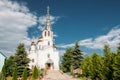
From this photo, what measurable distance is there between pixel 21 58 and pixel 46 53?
28.5m

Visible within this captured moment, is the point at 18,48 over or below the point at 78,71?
over

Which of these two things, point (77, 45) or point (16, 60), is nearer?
point (16, 60)

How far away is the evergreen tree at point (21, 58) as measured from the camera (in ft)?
135

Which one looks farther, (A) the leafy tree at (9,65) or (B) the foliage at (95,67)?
(A) the leafy tree at (9,65)

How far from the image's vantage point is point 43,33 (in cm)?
7206

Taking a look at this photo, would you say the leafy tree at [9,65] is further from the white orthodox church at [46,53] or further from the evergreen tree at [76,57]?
the white orthodox church at [46,53]

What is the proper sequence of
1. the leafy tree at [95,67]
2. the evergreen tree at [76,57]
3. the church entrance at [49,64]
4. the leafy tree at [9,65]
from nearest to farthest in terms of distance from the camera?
1. the leafy tree at [95,67]
2. the leafy tree at [9,65]
3. the evergreen tree at [76,57]
4. the church entrance at [49,64]

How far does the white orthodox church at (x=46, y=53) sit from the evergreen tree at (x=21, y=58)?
87.4 feet

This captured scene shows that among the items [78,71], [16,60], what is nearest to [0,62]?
[16,60]

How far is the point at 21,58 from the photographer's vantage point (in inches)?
1646

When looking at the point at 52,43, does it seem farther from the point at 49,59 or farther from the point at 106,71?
the point at 106,71

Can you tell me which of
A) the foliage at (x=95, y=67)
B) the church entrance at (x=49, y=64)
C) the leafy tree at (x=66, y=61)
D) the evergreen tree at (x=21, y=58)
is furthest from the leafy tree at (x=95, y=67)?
the church entrance at (x=49, y=64)

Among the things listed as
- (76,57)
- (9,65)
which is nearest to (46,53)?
(76,57)

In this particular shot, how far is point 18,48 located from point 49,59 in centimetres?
2766
